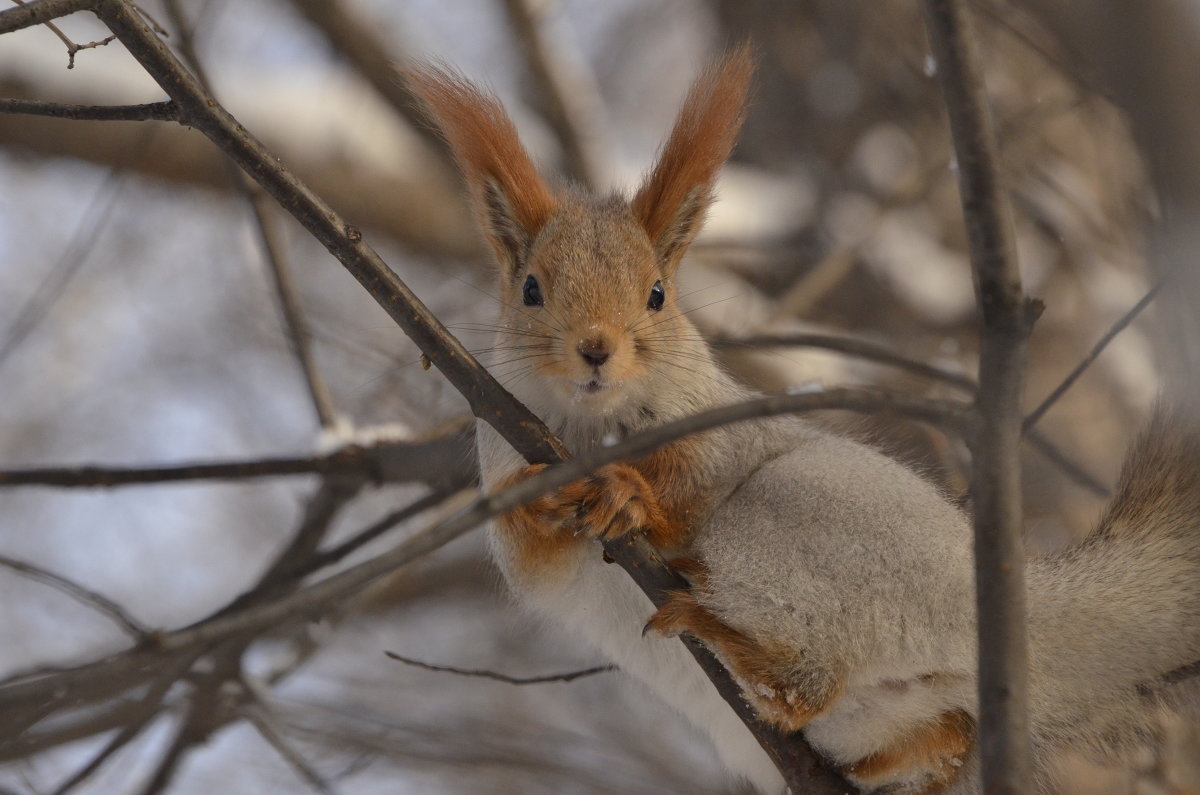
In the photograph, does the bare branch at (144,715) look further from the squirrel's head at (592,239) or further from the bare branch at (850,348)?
the bare branch at (850,348)

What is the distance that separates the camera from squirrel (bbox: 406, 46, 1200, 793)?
2.00 metres

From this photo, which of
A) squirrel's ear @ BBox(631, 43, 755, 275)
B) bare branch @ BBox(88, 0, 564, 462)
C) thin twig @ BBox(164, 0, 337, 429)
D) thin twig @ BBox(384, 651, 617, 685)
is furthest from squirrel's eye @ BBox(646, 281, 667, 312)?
thin twig @ BBox(164, 0, 337, 429)

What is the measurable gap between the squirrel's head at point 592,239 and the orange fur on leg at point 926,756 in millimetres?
817

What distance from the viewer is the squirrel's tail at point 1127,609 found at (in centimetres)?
197

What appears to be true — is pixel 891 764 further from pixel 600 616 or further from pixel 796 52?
pixel 796 52

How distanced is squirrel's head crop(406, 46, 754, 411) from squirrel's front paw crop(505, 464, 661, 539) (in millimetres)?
176

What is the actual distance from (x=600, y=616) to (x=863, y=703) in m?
0.54

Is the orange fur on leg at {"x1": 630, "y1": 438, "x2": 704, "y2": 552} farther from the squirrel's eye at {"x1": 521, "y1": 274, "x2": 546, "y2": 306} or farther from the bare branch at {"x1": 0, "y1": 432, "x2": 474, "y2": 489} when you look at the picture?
the bare branch at {"x1": 0, "y1": 432, "x2": 474, "y2": 489}

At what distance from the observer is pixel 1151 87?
1515 millimetres

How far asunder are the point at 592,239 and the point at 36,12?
3.80 feet

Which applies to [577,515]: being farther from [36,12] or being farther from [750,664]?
[36,12]

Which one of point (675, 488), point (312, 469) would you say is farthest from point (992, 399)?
point (312, 469)

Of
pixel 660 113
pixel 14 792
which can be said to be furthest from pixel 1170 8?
pixel 660 113

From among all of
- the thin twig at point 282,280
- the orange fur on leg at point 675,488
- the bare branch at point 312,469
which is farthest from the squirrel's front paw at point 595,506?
the thin twig at point 282,280
